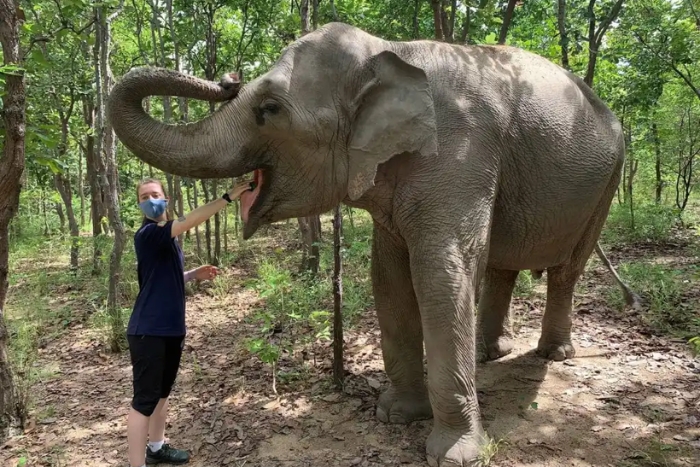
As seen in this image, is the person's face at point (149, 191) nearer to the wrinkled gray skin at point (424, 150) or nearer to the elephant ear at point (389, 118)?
the wrinkled gray skin at point (424, 150)

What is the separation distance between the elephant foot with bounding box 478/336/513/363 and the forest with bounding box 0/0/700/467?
0.54 ft

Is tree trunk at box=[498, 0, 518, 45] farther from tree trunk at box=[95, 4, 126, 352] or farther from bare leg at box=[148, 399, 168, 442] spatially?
bare leg at box=[148, 399, 168, 442]

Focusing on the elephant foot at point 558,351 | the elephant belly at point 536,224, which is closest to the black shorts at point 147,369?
the elephant belly at point 536,224

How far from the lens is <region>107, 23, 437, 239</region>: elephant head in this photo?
282 centimetres

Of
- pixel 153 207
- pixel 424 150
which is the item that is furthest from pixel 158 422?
pixel 424 150

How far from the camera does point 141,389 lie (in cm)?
317

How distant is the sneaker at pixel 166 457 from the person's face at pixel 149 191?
1729 mm

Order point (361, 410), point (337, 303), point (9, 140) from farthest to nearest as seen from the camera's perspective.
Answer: point (337, 303), point (361, 410), point (9, 140)

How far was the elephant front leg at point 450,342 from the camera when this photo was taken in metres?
3.06

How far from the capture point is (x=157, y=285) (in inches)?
128

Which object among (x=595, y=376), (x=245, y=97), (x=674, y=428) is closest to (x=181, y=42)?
(x=245, y=97)

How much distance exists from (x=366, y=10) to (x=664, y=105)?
939cm

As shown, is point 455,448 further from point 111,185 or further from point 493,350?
point 111,185

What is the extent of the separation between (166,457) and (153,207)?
1739 mm
